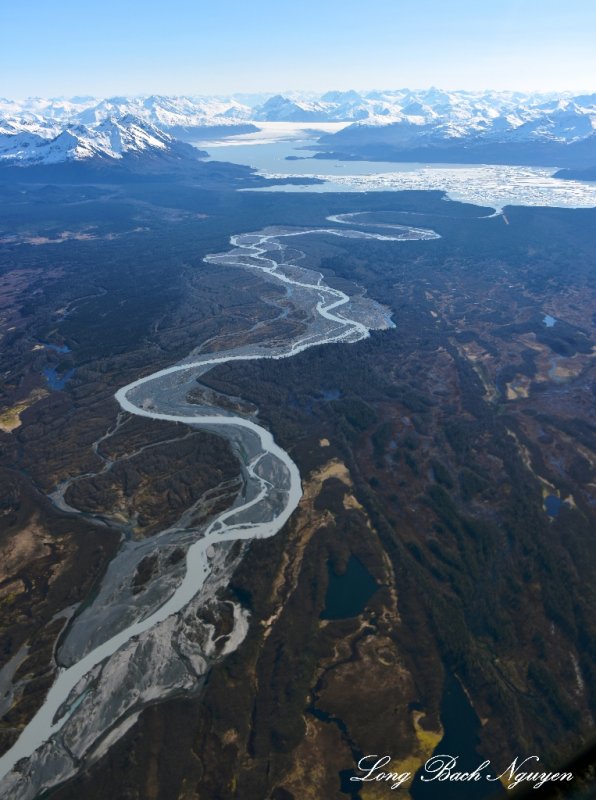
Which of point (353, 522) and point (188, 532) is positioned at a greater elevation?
point (353, 522)

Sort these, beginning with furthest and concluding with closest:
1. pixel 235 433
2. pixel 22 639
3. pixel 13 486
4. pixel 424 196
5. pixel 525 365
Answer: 1. pixel 424 196
2. pixel 525 365
3. pixel 235 433
4. pixel 13 486
5. pixel 22 639

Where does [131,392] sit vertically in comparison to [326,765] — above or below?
below

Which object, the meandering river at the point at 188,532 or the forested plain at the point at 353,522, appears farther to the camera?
the forested plain at the point at 353,522

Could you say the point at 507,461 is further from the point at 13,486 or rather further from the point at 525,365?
the point at 13,486

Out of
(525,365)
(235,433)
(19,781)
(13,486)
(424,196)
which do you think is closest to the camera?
(19,781)

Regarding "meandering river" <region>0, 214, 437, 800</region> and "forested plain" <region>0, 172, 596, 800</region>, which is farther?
"forested plain" <region>0, 172, 596, 800</region>

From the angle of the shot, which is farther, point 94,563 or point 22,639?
point 94,563

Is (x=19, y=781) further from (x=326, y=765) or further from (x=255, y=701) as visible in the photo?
(x=326, y=765)

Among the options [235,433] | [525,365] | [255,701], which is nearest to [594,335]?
[525,365]

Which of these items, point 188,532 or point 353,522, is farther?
point 353,522
